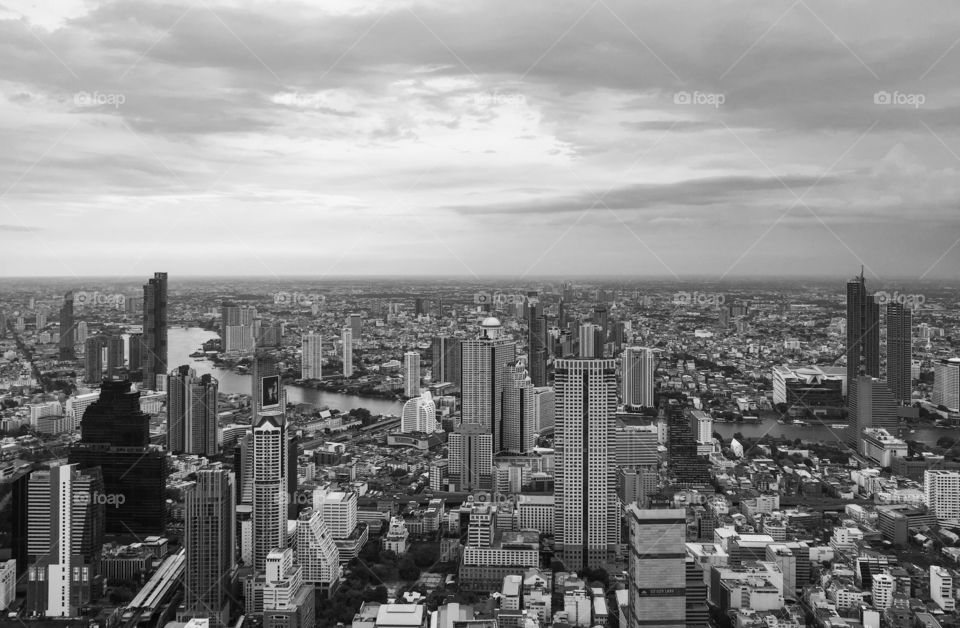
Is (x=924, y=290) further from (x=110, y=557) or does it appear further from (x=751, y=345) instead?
(x=110, y=557)

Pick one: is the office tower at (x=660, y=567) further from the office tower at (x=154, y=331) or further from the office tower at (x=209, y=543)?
the office tower at (x=154, y=331)

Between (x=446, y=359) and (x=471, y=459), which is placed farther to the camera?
(x=446, y=359)

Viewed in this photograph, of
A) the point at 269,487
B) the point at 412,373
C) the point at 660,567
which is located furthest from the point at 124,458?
the point at 412,373

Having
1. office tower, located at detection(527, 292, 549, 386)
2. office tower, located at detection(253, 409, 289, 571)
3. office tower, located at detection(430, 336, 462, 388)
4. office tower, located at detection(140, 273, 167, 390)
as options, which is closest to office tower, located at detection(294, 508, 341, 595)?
office tower, located at detection(253, 409, 289, 571)

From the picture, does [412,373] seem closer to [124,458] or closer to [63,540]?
[124,458]

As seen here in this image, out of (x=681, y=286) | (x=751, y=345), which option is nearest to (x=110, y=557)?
(x=681, y=286)

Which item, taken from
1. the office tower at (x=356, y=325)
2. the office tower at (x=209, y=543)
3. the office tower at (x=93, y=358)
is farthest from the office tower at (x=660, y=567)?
the office tower at (x=356, y=325)

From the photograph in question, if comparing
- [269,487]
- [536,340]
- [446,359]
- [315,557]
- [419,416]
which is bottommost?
[315,557]

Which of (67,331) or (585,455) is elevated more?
(67,331)
